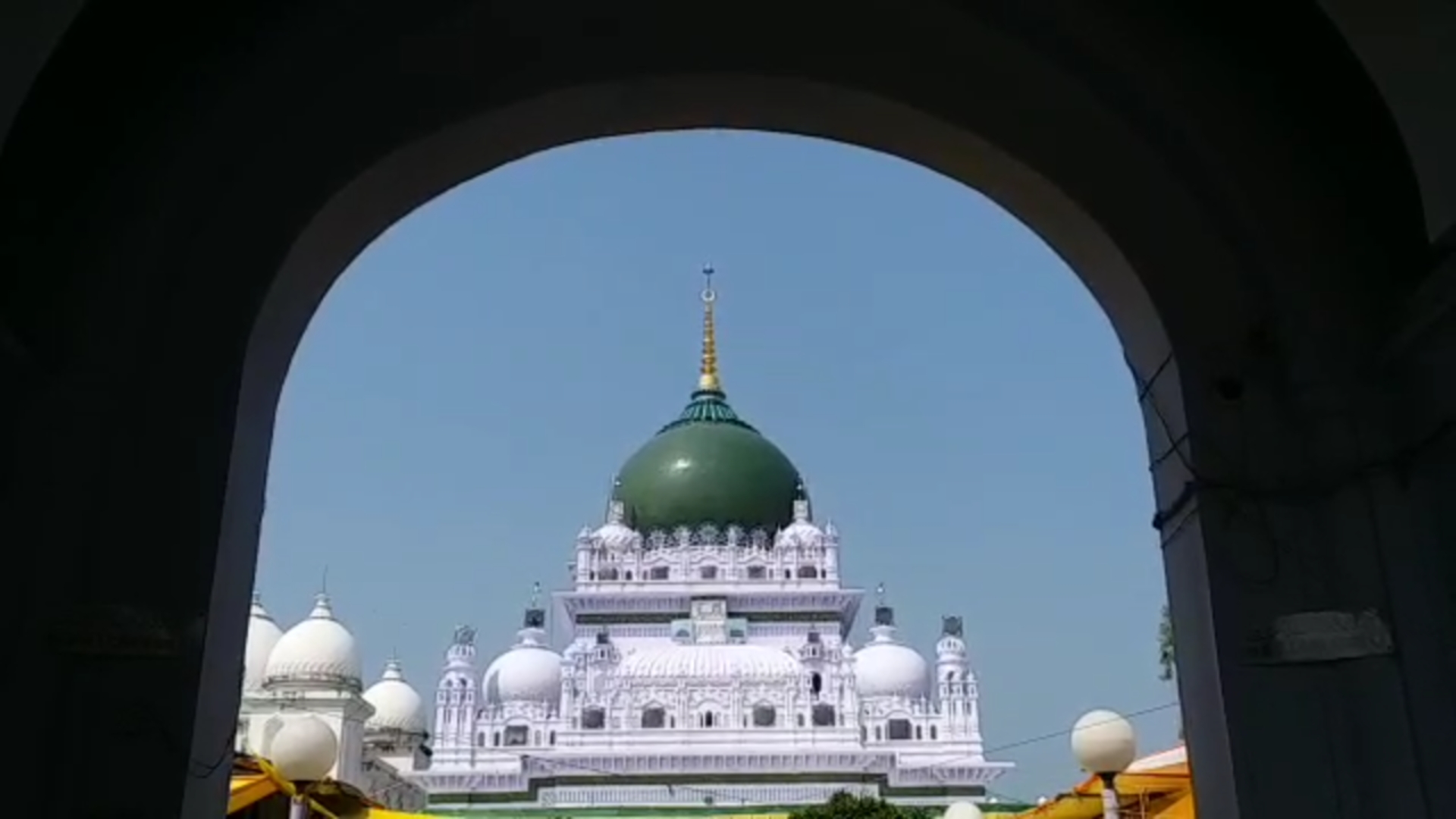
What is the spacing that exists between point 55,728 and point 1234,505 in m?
3.09

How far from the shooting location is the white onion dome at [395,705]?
124 ft

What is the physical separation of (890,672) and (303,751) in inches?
1208

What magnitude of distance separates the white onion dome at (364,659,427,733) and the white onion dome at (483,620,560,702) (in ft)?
6.98

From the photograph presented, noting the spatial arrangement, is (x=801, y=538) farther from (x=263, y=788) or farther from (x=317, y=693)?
(x=263, y=788)

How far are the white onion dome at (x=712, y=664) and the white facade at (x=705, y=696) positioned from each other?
6 cm

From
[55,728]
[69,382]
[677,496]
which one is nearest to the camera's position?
[55,728]

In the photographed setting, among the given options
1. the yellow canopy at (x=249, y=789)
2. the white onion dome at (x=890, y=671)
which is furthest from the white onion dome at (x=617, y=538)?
the yellow canopy at (x=249, y=789)

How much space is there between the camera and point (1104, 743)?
28.0 ft

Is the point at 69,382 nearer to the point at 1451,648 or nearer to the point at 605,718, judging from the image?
the point at 1451,648

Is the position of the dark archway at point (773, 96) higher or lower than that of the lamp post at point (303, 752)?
higher

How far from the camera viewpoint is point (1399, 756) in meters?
3.21

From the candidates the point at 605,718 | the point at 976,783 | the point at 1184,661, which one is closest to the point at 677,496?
the point at 605,718

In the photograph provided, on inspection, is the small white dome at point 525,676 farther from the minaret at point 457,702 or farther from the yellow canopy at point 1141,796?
the yellow canopy at point 1141,796

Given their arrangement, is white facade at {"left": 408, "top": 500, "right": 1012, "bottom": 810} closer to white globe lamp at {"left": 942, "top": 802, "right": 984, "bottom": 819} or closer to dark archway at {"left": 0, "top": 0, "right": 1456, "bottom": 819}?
white globe lamp at {"left": 942, "top": 802, "right": 984, "bottom": 819}
